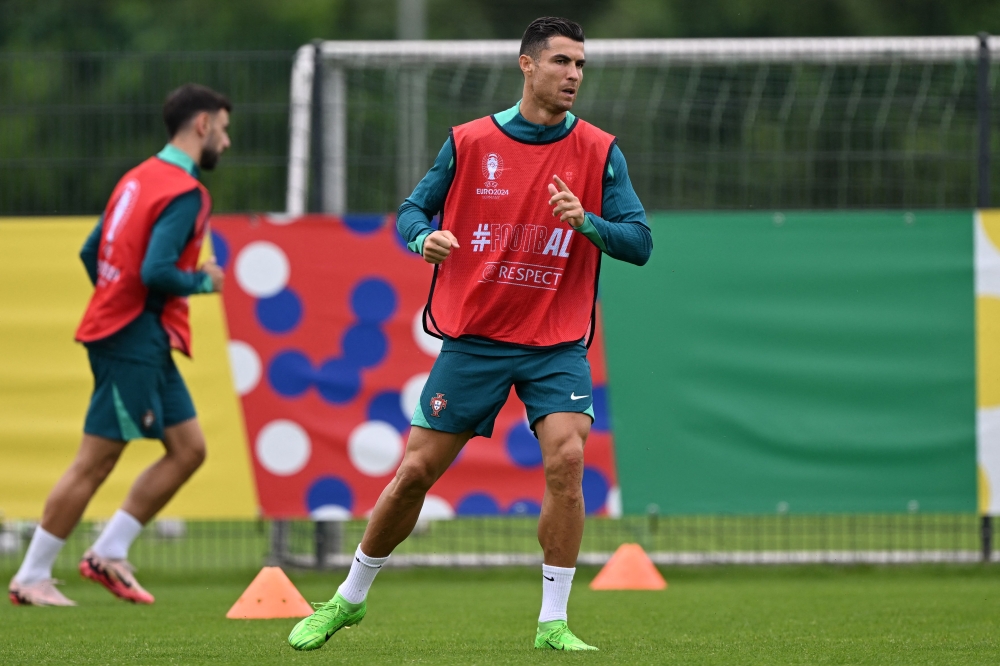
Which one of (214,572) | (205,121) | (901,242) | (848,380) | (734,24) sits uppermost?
(734,24)

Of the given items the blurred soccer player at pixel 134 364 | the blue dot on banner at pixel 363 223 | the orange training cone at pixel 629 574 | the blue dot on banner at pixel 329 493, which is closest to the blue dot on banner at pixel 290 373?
the blue dot on banner at pixel 329 493

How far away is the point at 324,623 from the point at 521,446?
140 inches

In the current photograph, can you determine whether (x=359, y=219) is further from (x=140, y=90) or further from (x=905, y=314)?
(x=905, y=314)

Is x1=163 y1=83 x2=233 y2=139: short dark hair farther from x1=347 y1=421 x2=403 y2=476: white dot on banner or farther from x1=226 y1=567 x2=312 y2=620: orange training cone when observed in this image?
x1=226 y1=567 x2=312 y2=620: orange training cone

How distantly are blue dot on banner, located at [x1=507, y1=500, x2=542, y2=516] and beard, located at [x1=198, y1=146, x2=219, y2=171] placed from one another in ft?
8.85

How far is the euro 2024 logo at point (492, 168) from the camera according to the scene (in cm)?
527

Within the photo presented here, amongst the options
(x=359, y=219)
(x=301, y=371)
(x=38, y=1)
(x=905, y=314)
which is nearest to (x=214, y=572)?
(x=301, y=371)

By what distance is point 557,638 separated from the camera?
513 centimetres

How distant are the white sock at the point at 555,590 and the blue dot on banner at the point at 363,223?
12.7 feet

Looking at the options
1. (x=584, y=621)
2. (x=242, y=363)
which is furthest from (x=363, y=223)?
(x=584, y=621)

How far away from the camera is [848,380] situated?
850cm

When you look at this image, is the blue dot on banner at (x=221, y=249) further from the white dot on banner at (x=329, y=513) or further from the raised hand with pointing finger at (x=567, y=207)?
the raised hand with pointing finger at (x=567, y=207)

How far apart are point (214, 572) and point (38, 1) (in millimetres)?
21241

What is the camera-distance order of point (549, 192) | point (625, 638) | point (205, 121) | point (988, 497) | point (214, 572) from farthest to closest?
point (214, 572) < point (988, 497) < point (205, 121) < point (625, 638) < point (549, 192)
